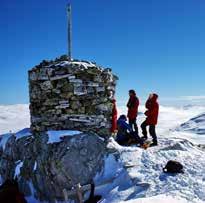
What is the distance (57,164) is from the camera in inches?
383

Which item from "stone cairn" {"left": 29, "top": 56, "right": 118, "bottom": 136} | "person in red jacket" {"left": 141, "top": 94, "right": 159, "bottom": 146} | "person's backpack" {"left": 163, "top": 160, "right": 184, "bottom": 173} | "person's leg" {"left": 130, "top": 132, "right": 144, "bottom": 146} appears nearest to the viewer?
"person's backpack" {"left": 163, "top": 160, "right": 184, "bottom": 173}

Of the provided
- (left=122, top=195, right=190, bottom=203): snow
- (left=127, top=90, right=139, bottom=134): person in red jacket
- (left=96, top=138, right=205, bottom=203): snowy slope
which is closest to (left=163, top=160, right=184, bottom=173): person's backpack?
(left=96, top=138, right=205, bottom=203): snowy slope

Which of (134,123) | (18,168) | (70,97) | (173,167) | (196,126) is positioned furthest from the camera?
(196,126)

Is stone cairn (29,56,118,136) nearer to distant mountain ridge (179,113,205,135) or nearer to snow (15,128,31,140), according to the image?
snow (15,128,31,140)

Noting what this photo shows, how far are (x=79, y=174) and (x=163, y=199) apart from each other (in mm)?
3236

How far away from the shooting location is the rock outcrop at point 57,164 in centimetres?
969

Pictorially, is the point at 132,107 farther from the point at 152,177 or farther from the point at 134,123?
the point at 152,177

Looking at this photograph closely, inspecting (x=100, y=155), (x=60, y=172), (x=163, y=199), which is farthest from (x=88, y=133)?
(x=163, y=199)

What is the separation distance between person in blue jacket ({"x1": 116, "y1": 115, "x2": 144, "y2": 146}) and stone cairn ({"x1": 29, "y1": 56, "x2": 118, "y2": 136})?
3.10 ft

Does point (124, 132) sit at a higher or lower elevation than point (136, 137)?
higher

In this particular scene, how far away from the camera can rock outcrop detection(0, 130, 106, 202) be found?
9.69 meters

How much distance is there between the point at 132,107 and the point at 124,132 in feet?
3.11

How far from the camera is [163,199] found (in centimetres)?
716

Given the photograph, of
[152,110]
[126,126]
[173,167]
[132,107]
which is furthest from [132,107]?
[173,167]
